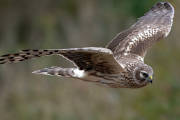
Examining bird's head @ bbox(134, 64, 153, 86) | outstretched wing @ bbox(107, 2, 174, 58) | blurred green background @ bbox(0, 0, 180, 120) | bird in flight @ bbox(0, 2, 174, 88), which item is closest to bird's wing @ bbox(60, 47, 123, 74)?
bird in flight @ bbox(0, 2, 174, 88)

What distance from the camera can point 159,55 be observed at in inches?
507

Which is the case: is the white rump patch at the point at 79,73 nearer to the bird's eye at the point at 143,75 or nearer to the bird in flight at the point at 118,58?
the bird in flight at the point at 118,58

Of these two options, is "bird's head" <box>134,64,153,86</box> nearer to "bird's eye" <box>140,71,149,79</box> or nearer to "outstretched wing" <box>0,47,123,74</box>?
"bird's eye" <box>140,71,149,79</box>

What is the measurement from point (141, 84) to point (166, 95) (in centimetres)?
372

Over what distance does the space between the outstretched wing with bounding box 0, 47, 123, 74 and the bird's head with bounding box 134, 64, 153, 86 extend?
0.17 m

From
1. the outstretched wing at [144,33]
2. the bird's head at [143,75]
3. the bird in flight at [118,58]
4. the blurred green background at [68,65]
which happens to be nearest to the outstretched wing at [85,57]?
the bird in flight at [118,58]

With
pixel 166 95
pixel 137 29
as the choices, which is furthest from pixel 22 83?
pixel 137 29

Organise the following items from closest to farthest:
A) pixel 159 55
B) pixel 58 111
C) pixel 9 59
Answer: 1. pixel 9 59
2. pixel 58 111
3. pixel 159 55

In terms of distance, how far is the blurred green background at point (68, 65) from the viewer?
12.1 m

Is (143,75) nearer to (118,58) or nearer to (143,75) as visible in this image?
(143,75)

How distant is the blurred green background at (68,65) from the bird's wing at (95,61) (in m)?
2.79

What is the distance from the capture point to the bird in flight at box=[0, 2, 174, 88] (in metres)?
8.56

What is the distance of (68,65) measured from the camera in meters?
12.4

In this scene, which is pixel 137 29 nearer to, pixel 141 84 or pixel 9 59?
pixel 141 84
